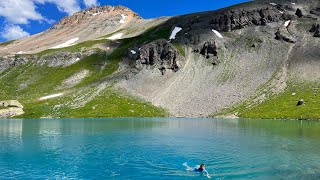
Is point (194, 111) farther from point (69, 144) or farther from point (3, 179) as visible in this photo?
point (3, 179)

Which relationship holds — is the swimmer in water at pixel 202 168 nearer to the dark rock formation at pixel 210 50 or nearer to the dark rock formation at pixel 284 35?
the dark rock formation at pixel 210 50

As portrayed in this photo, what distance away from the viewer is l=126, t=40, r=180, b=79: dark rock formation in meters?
186

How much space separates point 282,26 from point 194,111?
91099 mm

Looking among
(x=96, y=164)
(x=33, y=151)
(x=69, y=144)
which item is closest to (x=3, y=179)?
(x=96, y=164)

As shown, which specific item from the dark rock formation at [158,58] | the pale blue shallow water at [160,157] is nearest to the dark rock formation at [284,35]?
the dark rock formation at [158,58]

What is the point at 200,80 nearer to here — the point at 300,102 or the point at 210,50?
the point at 210,50

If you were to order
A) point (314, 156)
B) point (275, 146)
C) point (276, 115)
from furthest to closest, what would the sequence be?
point (276, 115)
point (275, 146)
point (314, 156)

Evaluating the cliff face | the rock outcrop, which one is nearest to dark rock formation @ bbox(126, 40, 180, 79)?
the cliff face

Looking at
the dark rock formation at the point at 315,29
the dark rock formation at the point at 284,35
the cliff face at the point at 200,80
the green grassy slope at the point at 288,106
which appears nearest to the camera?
the green grassy slope at the point at 288,106

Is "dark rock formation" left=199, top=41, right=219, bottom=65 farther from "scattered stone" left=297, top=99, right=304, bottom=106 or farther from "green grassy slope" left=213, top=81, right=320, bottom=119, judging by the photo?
"scattered stone" left=297, top=99, right=304, bottom=106

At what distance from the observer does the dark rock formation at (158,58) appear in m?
186

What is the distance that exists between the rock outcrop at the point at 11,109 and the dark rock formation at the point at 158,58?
56240mm

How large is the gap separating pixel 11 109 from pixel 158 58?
271 ft

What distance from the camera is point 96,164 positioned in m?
42.9
